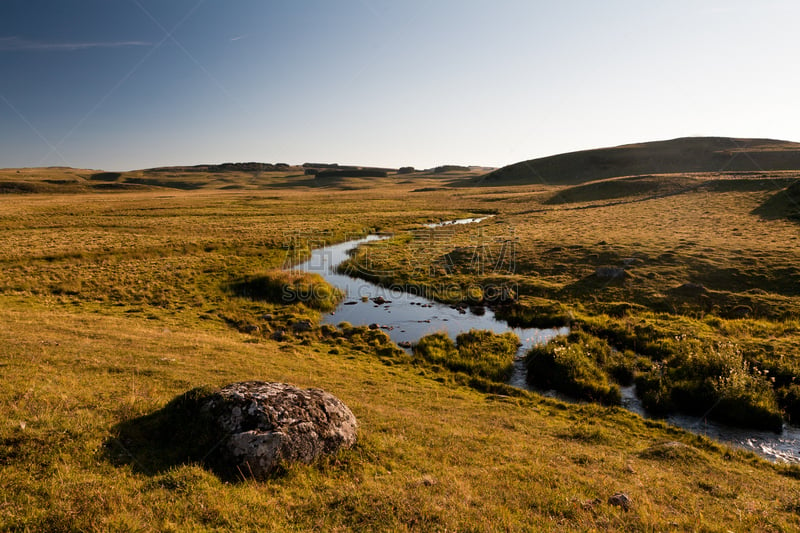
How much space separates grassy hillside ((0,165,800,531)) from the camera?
6875 millimetres

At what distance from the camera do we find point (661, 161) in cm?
16200

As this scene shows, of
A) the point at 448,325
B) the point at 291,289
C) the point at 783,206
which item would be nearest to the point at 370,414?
the point at 448,325

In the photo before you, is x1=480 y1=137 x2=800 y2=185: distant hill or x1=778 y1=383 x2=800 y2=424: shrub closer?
x1=778 y1=383 x2=800 y2=424: shrub

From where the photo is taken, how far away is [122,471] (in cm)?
728

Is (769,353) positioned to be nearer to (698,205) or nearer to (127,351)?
(127,351)

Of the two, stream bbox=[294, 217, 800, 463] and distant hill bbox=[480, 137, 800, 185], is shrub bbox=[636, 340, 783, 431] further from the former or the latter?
distant hill bbox=[480, 137, 800, 185]

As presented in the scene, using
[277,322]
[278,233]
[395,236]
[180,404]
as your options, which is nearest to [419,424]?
[180,404]

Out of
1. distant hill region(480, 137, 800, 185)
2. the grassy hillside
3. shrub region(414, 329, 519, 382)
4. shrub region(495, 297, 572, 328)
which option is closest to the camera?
the grassy hillside

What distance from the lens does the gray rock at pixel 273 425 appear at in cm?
791

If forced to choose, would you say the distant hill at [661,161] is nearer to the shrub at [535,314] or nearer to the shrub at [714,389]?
the shrub at [535,314]

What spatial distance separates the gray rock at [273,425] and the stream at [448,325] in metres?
11.4

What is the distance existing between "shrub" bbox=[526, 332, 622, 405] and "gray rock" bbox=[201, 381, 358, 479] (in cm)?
1167

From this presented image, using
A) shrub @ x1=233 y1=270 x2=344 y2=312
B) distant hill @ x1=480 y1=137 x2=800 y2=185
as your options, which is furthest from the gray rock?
distant hill @ x1=480 y1=137 x2=800 y2=185

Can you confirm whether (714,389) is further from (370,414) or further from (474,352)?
(370,414)
